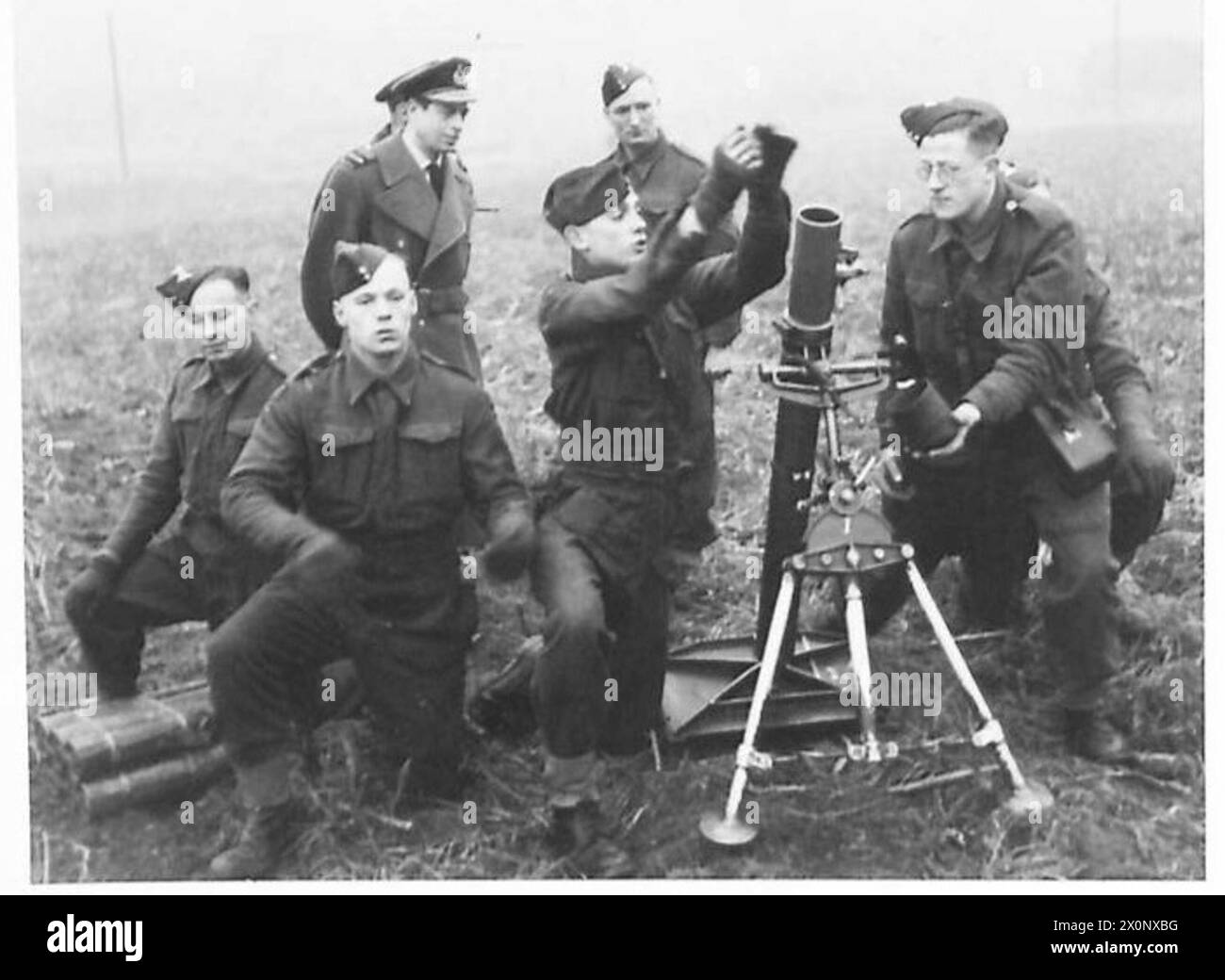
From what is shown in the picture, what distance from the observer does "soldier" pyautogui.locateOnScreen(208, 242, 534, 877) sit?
4699mm

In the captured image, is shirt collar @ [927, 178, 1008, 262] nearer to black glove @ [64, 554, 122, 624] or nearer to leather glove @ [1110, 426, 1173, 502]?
leather glove @ [1110, 426, 1173, 502]

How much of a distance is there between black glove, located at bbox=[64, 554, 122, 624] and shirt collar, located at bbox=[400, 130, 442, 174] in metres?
Result: 1.36

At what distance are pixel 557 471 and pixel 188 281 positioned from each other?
1.14 meters

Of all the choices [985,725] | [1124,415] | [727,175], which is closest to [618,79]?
[727,175]

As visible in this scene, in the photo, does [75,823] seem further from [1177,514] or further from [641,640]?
[1177,514]

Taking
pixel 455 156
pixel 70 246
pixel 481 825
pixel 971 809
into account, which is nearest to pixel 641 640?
pixel 481 825

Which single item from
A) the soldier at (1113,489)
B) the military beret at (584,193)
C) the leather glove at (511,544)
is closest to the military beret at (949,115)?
the soldier at (1113,489)

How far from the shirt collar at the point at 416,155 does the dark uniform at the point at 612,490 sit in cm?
33

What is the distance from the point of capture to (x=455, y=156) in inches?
192

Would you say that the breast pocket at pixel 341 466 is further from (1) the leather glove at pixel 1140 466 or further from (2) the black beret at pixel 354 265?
(1) the leather glove at pixel 1140 466

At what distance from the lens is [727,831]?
483 centimetres

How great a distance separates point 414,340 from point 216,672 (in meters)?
1.01

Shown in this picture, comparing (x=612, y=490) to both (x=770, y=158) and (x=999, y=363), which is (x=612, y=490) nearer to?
(x=770, y=158)

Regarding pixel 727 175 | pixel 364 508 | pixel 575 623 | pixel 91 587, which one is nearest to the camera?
pixel 727 175
